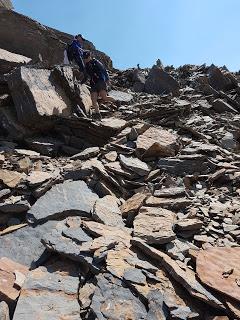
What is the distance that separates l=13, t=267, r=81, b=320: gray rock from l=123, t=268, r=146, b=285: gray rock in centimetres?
97

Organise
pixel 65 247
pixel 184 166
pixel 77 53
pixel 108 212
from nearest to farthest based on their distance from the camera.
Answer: pixel 65 247 < pixel 108 212 < pixel 184 166 < pixel 77 53

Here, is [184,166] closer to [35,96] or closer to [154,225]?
[154,225]

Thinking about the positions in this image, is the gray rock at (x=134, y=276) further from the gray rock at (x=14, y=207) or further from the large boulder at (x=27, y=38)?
the large boulder at (x=27, y=38)

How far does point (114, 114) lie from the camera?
15984 millimetres

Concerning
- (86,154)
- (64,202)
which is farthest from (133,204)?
(86,154)

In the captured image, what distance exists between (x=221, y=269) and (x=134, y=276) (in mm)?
1674

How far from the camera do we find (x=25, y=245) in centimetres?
792

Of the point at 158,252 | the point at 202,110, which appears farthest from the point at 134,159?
the point at 202,110

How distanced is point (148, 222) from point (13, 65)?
39.5 ft

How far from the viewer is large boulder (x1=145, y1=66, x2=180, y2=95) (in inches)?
828

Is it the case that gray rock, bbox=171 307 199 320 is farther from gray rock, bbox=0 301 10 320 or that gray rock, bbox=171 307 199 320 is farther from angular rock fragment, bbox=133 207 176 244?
gray rock, bbox=0 301 10 320

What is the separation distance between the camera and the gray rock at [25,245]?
755 cm

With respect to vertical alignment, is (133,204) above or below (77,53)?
below

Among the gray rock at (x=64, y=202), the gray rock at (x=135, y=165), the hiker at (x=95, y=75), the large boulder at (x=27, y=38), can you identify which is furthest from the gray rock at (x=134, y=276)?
the large boulder at (x=27, y=38)
